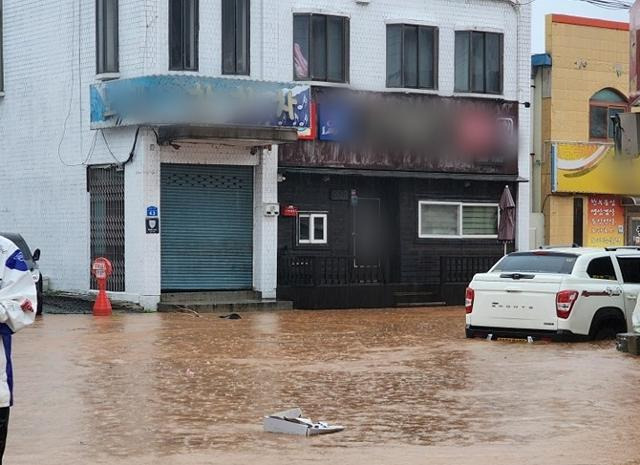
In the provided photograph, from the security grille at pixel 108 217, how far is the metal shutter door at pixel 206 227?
40.5 inches

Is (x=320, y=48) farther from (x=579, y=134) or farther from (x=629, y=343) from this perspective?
(x=629, y=343)

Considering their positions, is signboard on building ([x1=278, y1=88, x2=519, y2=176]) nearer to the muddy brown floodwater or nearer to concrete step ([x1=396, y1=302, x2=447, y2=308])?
concrete step ([x1=396, y1=302, x2=447, y2=308])

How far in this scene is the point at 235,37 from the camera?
93.6 feet

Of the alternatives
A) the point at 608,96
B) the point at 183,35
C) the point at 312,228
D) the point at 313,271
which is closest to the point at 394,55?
the point at 312,228

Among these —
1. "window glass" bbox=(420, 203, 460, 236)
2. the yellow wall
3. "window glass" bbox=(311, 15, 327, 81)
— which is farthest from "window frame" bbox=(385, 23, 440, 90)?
the yellow wall

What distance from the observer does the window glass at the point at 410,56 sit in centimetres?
3084

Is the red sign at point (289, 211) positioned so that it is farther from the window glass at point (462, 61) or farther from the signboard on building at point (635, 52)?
the signboard on building at point (635, 52)

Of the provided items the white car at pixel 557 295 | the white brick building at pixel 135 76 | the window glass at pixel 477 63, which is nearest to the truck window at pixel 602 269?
the white car at pixel 557 295

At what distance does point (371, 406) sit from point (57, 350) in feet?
22.8

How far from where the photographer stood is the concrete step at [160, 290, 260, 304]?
27844mm

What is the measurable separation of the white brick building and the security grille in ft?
0.60

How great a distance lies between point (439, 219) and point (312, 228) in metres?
3.52

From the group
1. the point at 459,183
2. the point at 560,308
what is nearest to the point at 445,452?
the point at 560,308

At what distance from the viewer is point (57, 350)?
19234 mm
